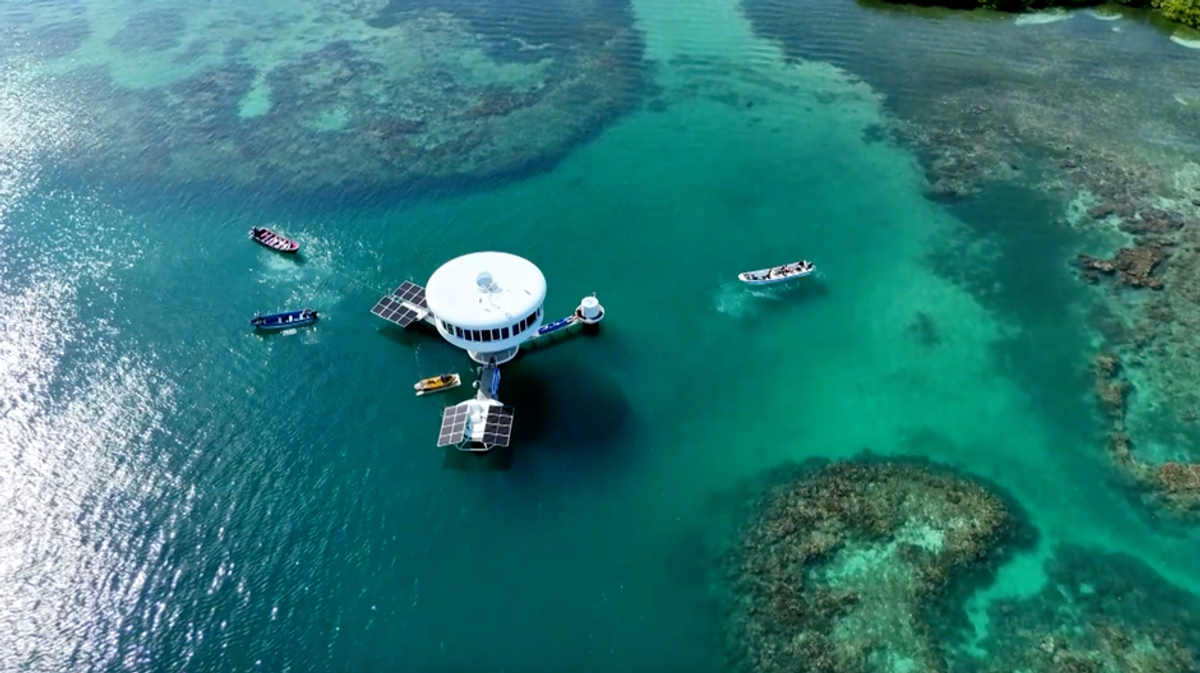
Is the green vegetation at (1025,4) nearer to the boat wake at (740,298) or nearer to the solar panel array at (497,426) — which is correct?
the boat wake at (740,298)

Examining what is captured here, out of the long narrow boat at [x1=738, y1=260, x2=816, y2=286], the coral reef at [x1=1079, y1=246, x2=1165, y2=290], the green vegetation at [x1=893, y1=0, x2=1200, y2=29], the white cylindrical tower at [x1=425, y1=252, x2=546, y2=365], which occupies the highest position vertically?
the green vegetation at [x1=893, y1=0, x2=1200, y2=29]

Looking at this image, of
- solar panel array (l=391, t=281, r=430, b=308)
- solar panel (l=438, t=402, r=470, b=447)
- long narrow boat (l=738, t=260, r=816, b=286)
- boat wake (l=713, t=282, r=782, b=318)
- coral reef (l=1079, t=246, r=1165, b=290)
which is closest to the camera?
solar panel (l=438, t=402, r=470, b=447)

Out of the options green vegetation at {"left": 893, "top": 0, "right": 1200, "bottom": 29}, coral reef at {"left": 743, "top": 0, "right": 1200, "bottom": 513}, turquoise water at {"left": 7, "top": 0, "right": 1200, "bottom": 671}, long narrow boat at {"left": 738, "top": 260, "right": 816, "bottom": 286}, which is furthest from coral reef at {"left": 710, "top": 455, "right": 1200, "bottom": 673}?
green vegetation at {"left": 893, "top": 0, "right": 1200, "bottom": 29}

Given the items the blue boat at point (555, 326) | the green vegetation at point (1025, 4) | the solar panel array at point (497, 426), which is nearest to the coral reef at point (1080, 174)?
the green vegetation at point (1025, 4)

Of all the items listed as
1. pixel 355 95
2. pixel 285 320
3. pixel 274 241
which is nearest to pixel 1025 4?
pixel 355 95

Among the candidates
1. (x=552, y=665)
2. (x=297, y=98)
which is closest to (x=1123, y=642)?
(x=552, y=665)

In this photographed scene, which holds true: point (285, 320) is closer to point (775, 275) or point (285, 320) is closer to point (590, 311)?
point (590, 311)

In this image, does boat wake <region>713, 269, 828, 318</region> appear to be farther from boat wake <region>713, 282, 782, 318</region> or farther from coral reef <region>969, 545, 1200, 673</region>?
coral reef <region>969, 545, 1200, 673</region>
